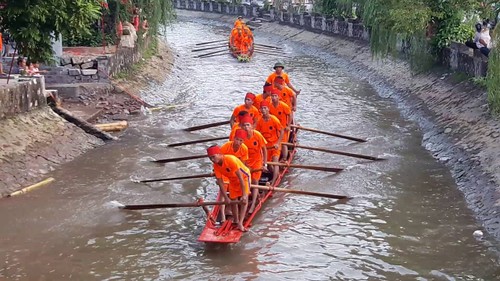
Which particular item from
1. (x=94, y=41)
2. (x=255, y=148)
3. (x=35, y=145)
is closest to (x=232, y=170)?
(x=255, y=148)

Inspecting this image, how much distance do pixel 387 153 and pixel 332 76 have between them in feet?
41.2

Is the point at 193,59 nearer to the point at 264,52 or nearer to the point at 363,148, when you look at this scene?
the point at 264,52

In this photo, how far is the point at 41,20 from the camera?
10.1 m

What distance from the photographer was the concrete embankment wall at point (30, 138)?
11.7m

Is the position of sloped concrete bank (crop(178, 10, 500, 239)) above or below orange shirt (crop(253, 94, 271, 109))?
below

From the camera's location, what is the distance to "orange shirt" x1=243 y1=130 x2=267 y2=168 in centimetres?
1062

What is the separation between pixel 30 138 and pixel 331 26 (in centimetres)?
2502

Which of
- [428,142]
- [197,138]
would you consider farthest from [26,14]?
[428,142]

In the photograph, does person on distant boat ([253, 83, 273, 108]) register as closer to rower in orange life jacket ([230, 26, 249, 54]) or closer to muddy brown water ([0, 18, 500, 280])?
muddy brown water ([0, 18, 500, 280])

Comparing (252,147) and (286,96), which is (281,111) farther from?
(252,147)

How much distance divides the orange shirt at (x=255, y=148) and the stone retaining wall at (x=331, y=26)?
25.5 feet

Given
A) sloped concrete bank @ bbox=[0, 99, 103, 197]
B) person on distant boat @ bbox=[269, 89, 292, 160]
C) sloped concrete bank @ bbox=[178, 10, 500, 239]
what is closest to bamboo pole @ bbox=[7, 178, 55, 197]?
sloped concrete bank @ bbox=[0, 99, 103, 197]

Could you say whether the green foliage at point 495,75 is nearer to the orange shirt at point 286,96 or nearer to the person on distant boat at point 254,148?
the orange shirt at point 286,96

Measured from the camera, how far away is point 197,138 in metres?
15.9
